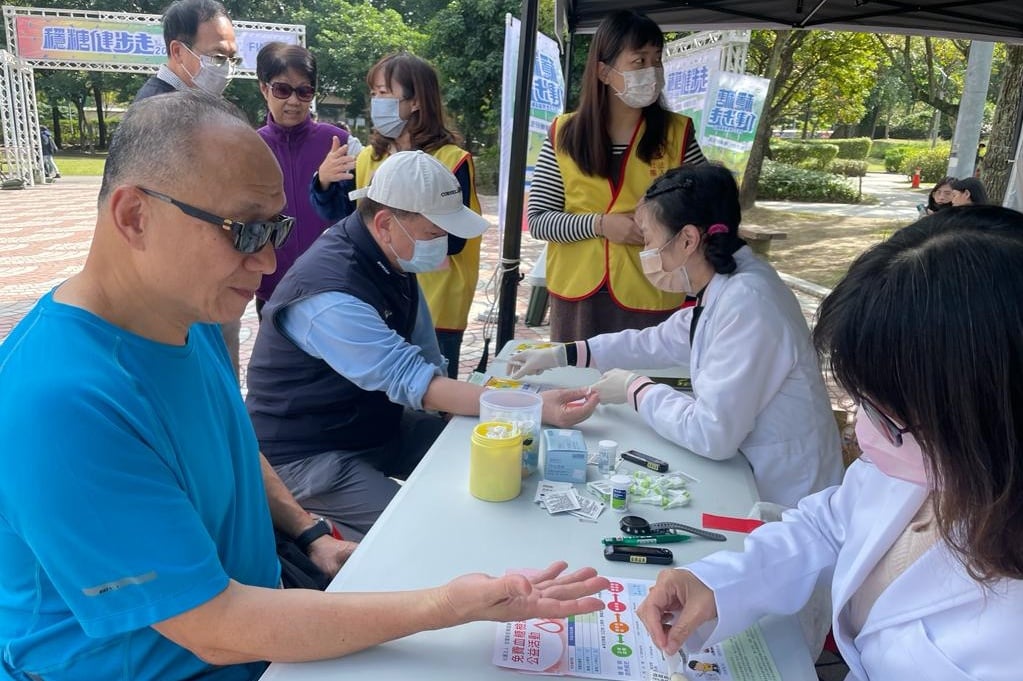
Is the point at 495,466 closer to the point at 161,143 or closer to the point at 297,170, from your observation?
the point at 161,143

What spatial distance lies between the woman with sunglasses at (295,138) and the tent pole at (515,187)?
0.85 meters

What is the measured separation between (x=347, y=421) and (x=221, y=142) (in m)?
1.11

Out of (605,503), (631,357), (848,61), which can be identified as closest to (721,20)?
(631,357)

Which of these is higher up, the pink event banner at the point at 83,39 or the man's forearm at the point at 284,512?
the pink event banner at the point at 83,39

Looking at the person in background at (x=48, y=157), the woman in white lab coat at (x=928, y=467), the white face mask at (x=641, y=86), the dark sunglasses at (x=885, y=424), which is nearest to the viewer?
the woman in white lab coat at (x=928, y=467)

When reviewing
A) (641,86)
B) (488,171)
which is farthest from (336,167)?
(488,171)

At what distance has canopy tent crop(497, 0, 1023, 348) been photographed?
148 inches

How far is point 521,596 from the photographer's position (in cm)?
104

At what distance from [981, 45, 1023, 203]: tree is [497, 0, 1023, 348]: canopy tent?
251 cm

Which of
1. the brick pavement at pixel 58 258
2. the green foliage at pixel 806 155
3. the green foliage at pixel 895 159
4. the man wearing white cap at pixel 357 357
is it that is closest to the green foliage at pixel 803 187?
the green foliage at pixel 806 155

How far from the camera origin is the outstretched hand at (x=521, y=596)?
1027mm

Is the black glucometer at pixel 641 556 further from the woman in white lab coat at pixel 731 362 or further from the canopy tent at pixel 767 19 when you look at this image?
the canopy tent at pixel 767 19

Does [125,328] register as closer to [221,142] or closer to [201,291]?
[201,291]

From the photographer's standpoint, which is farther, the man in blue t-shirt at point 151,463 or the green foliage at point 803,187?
the green foliage at point 803,187
